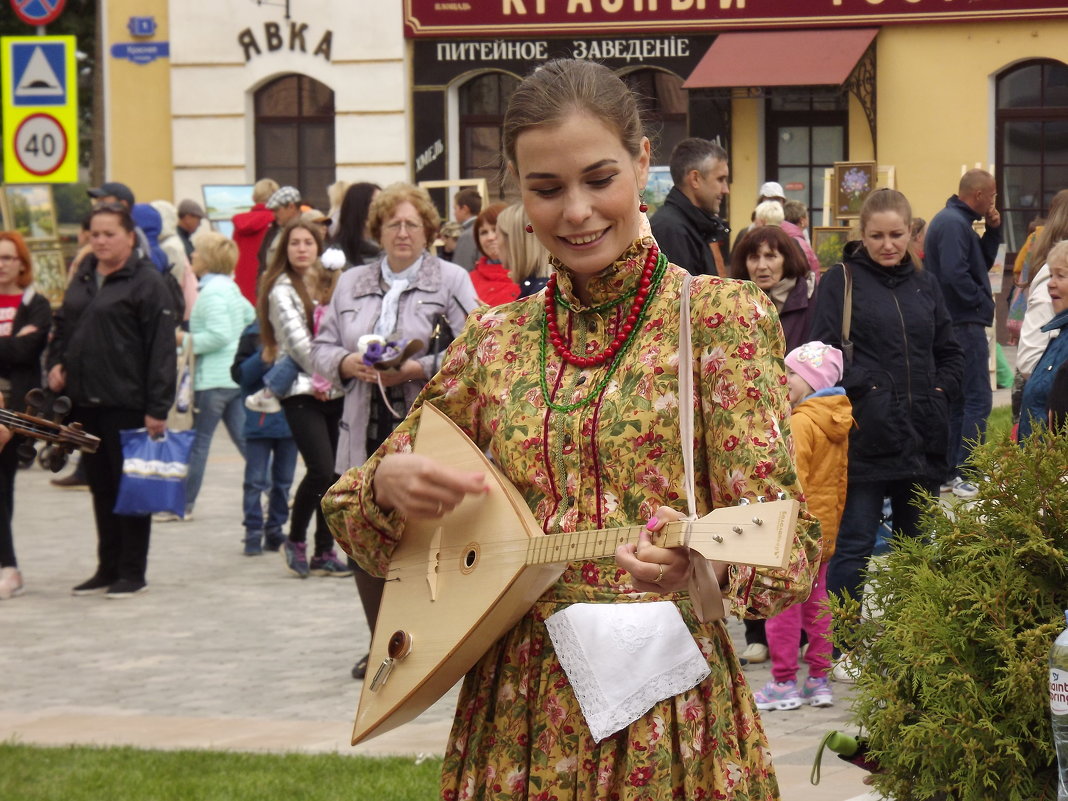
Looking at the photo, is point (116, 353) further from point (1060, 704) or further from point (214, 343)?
point (1060, 704)

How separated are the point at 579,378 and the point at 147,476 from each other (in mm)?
7182

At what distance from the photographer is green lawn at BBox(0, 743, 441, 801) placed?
5895 mm

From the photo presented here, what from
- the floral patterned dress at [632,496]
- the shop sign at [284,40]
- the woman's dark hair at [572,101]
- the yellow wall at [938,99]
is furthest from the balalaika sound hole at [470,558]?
Answer: the shop sign at [284,40]

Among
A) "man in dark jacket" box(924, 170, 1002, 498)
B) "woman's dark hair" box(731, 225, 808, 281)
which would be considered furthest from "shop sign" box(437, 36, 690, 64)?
"woman's dark hair" box(731, 225, 808, 281)

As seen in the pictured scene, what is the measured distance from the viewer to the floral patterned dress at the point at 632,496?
2.62m

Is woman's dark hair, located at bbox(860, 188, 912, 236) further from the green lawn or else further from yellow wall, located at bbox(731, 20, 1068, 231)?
yellow wall, located at bbox(731, 20, 1068, 231)

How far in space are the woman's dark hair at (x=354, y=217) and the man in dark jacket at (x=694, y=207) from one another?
1.80 metres

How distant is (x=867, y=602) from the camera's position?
151 inches

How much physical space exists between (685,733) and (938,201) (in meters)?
20.5

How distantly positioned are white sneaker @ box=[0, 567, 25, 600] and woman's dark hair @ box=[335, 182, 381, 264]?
2.89 m

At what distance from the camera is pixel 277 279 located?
379 inches

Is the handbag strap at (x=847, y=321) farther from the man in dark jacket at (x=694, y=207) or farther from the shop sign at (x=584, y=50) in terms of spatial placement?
the shop sign at (x=584, y=50)

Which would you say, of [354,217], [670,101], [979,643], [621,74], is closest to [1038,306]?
[354,217]

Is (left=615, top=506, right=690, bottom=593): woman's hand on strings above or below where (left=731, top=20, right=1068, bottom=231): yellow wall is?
below
